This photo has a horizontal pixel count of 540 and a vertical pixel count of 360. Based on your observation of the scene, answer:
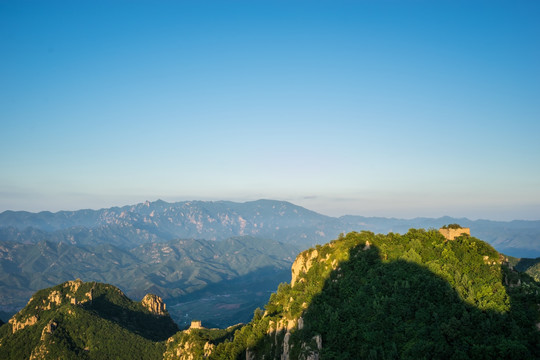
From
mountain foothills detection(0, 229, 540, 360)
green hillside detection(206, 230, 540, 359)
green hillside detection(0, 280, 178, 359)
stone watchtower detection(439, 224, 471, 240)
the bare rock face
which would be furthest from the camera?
the bare rock face

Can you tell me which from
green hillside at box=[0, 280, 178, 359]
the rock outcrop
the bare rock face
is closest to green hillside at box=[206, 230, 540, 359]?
the rock outcrop

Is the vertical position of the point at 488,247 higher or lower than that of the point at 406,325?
higher

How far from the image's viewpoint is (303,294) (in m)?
82.8

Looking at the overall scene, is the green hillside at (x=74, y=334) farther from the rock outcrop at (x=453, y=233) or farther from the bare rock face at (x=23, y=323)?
the rock outcrop at (x=453, y=233)

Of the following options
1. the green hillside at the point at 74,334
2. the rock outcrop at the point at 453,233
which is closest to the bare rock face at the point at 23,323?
the green hillside at the point at 74,334

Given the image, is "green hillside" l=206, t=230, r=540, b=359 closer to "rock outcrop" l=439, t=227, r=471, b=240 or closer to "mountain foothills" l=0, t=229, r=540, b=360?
"mountain foothills" l=0, t=229, r=540, b=360

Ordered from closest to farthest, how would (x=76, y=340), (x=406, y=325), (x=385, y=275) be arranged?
1. (x=406, y=325)
2. (x=385, y=275)
3. (x=76, y=340)

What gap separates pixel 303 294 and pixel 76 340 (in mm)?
117949

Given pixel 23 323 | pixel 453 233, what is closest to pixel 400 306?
pixel 453 233

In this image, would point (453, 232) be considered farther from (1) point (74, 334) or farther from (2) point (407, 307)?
(1) point (74, 334)

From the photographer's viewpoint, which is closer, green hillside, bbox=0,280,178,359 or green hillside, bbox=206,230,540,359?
green hillside, bbox=206,230,540,359

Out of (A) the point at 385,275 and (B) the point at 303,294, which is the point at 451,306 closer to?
(A) the point at 385,275

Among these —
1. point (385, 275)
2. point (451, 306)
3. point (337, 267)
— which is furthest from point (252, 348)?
point (451, 306)

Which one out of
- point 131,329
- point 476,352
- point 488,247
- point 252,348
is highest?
point 488,247
